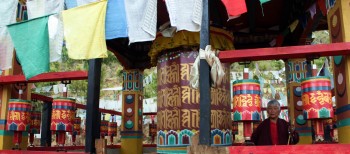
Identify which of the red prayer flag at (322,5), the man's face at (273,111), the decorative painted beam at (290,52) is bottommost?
the man's face at (273,111)

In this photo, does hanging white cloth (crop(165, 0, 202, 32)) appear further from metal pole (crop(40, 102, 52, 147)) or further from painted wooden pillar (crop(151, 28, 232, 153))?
metal pole (crop(40, 102, 52, 147))

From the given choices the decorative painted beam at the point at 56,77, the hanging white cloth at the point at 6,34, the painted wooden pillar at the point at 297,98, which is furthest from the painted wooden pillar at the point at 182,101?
the hanging white cloth at the point at 6,34

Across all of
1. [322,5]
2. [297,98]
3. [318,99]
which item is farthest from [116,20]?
[297,98]

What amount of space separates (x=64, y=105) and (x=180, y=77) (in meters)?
1.98

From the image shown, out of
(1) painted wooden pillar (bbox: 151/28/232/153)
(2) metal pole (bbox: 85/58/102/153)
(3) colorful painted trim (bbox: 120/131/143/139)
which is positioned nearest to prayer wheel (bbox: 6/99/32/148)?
(2) metal pole (bbox: 85/58/102/153)

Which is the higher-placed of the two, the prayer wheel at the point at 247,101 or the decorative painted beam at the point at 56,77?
the decorative painted beam at the point at 56,77

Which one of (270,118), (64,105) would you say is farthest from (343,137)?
(64,105)

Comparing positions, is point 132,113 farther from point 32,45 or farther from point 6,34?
point 32,45

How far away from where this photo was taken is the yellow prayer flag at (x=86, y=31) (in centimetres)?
472

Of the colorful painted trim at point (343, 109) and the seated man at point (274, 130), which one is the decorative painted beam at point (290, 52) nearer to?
the colorful painted trim at point (343, 109)

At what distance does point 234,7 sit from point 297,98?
3771mm

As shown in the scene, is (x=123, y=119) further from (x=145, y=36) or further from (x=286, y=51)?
(x=286, y=51)

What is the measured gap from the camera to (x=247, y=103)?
3.89 m

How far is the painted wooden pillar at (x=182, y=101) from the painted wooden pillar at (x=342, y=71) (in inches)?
79.6
